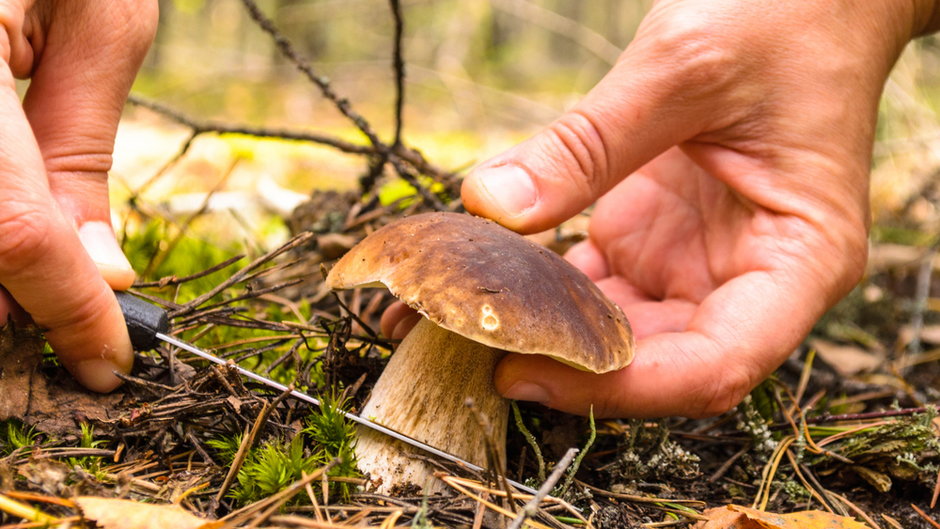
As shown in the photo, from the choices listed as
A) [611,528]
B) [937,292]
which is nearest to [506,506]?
[611,528]

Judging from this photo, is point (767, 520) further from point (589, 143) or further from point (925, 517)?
point (589, 143)

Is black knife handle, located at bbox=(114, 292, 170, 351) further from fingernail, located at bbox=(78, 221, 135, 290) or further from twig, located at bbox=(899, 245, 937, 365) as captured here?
twig, located at bbox=(899, 245, 937, 365)

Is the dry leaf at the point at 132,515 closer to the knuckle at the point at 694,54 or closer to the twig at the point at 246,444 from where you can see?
the twig at the point at 246,444

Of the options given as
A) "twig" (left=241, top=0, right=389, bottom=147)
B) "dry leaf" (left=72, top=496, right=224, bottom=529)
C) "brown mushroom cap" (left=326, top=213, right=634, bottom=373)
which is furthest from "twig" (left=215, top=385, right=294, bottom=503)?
"twig" (left=241, top=0, right=389, bottom=147)

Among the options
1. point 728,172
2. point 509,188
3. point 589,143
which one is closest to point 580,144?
point 589,143

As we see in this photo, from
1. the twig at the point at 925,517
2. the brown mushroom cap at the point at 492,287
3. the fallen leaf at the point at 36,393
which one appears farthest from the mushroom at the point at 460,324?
the twig at the point at 925,517
